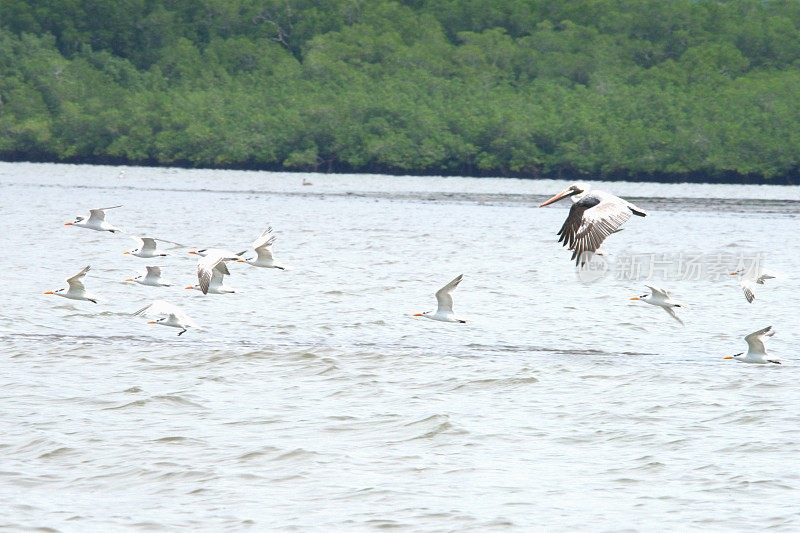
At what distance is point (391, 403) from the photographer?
19469 millimetres

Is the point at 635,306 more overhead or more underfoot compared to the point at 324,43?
more underfoot

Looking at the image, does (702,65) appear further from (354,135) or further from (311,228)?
(311,228)

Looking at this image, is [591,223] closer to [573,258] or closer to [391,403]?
[573,258]

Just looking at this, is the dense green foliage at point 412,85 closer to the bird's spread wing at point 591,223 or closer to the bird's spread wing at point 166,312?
the bird's spread wing at point 166,312

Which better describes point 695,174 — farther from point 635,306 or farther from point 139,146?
point 635,306

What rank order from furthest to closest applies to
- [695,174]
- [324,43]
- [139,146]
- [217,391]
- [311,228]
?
1. [324,43]
2. [139,146]
3. [695,174]
4. [311,228]
5. [217,391]

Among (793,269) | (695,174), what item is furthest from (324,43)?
(793,269)

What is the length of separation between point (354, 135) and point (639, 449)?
72233mm

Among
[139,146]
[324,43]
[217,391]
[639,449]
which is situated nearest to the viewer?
[639,449]

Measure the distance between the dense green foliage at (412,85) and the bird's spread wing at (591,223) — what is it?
65.4 metres

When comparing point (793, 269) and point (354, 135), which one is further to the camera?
point (354, 135)

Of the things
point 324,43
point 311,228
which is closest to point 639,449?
point 311,228

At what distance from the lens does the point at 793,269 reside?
38.3 m

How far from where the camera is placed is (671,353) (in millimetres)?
23781
